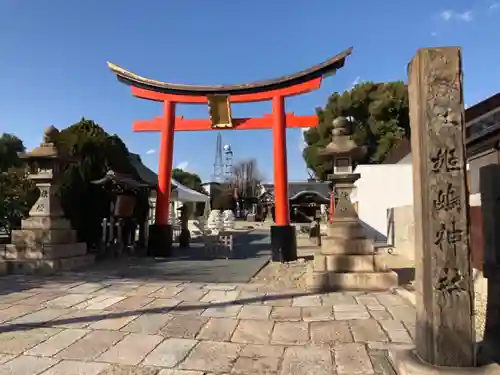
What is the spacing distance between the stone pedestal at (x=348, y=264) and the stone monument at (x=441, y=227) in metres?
2.97

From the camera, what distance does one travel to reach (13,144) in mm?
25250

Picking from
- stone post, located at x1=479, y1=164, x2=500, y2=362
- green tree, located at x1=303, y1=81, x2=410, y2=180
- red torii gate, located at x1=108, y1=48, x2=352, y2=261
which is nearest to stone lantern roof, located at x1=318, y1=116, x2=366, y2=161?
red torii gate, located at x1=108, y1=48, x2=352, y2=261

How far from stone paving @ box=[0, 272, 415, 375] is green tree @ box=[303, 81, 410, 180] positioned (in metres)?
16.6

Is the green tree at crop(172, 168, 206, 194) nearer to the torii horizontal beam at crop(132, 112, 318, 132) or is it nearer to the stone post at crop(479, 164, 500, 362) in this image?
the torii horizontal beam at crop(132, 112, 318, 132)

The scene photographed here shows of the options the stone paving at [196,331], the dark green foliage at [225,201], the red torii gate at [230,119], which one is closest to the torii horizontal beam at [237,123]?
the red torii gate at [230,119]

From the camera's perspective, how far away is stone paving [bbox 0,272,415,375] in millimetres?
2930

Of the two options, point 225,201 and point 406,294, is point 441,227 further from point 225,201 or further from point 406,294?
point 225,201

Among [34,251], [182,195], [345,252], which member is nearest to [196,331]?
[345,252]

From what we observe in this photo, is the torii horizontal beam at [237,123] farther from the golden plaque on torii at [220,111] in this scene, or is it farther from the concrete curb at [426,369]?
the concrete curb at [426,369]

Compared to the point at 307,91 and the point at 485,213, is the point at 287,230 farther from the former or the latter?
the point at 485,213

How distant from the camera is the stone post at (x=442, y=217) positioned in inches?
99.6

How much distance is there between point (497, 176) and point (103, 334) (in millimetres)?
3831

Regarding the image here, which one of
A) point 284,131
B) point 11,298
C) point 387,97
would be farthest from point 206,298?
point 387,97

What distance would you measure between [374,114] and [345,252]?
61.4 feet
